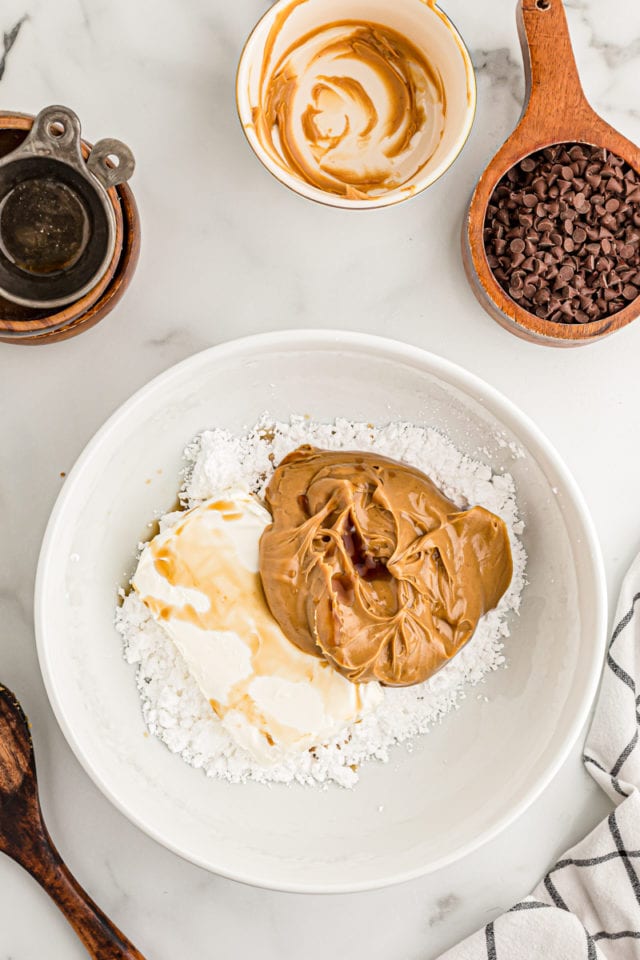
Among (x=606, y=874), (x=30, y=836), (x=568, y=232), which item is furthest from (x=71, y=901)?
(x=568, y=232)

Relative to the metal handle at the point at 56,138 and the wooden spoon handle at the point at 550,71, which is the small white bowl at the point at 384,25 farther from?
the metal handle at the point at 56,138

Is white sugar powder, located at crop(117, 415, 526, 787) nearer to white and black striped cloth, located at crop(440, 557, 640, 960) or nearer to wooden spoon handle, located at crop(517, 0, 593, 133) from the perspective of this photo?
white and black striped cloth, located at crop(440, 557, 640, 960)

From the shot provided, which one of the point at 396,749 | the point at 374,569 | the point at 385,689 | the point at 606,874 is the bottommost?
the point at 606,874

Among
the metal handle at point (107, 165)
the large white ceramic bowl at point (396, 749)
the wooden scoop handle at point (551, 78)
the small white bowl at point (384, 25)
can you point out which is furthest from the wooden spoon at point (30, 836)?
the wooden scoop handle at point (551, 78)

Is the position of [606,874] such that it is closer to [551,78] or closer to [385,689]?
[385,689]

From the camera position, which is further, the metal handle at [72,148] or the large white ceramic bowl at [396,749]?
the large white ceramic bowl at [396,749]

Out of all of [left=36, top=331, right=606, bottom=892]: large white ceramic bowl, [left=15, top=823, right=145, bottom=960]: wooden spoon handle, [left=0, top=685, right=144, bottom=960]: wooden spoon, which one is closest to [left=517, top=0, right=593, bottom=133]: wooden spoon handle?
[left=36, top=331, right=606, bottom=892]: large white ceramic bowl

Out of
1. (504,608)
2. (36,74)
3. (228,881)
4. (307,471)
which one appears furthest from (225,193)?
(228,881)
